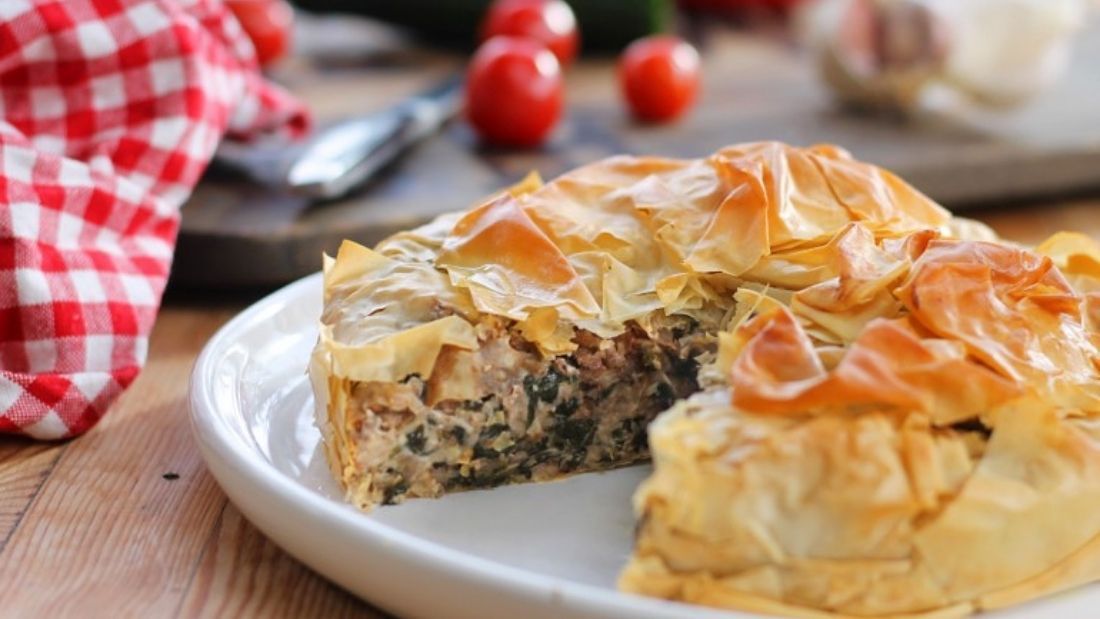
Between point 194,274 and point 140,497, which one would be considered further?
point 194,274

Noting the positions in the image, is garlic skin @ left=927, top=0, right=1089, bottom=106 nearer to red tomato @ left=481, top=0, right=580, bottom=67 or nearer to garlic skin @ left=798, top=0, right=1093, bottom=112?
garlic skin @ left=798, top=0, right=1093, bottom=112

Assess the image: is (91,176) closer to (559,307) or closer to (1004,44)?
(559,307)

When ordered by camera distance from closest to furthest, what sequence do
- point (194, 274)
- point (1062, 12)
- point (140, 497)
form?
point (140, 497) < point (194, 274) < point (1062, 12)

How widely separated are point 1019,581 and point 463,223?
1710 mm

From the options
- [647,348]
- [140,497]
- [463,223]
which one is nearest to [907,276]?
[647,348]

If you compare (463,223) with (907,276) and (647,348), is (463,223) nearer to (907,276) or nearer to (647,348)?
(647,348)

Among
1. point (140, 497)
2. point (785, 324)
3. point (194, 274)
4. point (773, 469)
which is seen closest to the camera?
point (773, 469)

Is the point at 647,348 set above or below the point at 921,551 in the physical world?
below

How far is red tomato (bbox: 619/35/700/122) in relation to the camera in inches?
245

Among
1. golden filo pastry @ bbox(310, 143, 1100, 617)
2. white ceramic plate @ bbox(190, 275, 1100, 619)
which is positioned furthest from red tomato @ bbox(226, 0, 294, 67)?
golden filo pastry @ bbox(310, 143, 1100, 617)

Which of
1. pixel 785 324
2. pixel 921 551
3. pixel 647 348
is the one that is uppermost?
pixel 785 324

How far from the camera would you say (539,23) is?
23.0 ft

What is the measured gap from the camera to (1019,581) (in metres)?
2.79

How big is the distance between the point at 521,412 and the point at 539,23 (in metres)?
3.85
